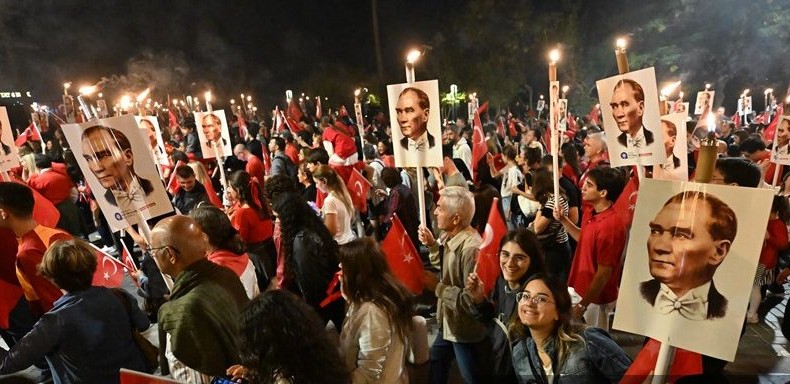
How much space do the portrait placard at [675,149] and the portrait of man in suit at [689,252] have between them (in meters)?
2.98

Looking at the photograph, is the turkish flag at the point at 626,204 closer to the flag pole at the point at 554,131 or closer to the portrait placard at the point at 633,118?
the portrait placard at the point at 633,118

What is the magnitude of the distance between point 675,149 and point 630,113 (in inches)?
51.2

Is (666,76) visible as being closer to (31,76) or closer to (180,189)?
(180,189)

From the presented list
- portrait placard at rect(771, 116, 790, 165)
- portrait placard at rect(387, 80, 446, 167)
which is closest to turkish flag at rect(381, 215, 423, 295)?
portrait placard at rect(387, 80, 446, 167)

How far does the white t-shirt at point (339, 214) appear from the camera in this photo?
537cm

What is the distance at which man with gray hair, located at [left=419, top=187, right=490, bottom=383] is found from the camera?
350cm

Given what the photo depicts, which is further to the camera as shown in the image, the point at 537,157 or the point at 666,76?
the point at 666,76

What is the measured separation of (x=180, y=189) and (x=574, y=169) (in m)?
5.17

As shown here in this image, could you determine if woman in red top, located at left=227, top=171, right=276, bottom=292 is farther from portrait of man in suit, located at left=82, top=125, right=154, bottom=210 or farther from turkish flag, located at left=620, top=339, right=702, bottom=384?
turkish flag, located at left=620, top=339, right=702, bottom=384

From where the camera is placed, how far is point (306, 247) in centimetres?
430

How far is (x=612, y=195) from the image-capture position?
413 centimetres

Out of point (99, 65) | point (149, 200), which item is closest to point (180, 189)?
point (149, 200)

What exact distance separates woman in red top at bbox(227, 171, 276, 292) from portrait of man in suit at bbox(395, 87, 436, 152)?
6.26 ft

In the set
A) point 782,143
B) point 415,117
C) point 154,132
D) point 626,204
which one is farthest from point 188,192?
point 782,143
